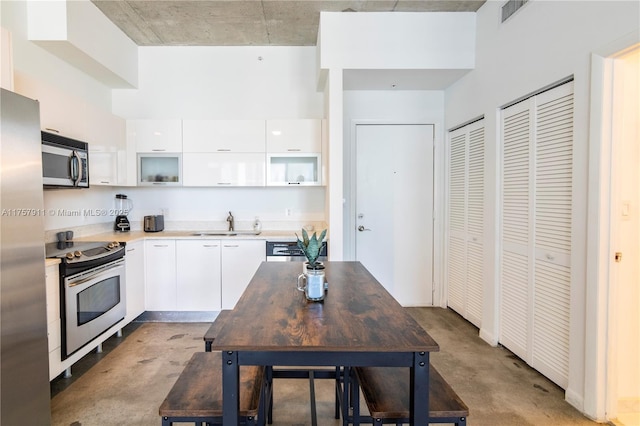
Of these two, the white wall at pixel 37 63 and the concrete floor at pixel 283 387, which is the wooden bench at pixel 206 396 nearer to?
the concrete floor at pixel 283 387

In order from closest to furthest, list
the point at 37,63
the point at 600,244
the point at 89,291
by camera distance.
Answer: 1. the point at 600,244
2. the point at 89,291
3. the point at 37,63

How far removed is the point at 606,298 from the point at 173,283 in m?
3.67

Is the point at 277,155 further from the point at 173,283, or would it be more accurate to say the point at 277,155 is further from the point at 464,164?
the point at 464,164

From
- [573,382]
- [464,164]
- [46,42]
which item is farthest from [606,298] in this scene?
[46,42]

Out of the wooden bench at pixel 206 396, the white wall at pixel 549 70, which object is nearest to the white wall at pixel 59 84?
the wooden bench at pixel 206 396

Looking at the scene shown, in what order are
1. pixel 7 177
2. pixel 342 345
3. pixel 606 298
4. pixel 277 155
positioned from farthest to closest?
pixel 277 155 → pixel 606 298 → pixel 7 177 → pixel 342 345

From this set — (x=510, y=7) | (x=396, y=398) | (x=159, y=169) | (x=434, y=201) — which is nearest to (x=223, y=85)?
(x=159, y=169)

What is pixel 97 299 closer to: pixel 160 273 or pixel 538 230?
pixel 160 273

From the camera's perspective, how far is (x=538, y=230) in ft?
8.38

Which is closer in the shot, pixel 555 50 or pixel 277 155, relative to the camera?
pixel 555 50

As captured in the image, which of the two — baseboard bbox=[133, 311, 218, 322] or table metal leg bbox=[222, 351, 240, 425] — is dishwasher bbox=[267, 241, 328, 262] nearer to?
baseboard bbox=[133, 311, 218, 322]

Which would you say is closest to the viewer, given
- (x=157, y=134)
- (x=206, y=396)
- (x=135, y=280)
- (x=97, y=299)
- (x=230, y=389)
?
(x=230, y=389)

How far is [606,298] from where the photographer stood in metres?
1.99

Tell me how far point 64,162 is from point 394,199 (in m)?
3.30
